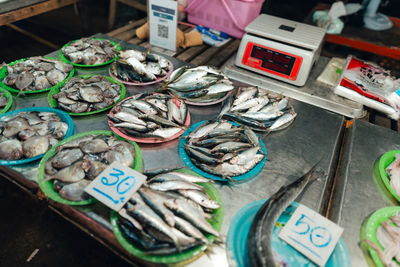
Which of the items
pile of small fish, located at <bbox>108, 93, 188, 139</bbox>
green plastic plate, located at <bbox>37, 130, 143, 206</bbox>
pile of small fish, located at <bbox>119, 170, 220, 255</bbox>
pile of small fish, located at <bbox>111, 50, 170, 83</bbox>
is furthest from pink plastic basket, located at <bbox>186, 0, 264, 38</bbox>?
pile of small fish, located at <bbox>119, 170, 220, 255</bbox>

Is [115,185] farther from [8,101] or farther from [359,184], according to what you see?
[359,184]

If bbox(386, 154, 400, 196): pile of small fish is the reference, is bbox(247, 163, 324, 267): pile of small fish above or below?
below

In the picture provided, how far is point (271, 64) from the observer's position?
8.14 ft

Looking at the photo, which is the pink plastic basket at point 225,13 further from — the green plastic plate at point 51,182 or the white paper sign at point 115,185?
the white paper sign at point 115,185

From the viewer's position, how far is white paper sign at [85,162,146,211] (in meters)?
1.28

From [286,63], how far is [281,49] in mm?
149

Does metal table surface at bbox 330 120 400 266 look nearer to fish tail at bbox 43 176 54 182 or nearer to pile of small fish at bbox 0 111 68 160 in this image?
fish tail at bbox 43 176 54 182

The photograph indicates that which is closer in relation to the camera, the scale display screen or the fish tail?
the fish tail

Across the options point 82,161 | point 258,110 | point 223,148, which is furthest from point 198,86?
point 82,161

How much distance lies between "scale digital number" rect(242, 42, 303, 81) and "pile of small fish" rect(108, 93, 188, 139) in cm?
99

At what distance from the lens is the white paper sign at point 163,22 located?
274 centimetres

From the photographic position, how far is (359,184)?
1689mm

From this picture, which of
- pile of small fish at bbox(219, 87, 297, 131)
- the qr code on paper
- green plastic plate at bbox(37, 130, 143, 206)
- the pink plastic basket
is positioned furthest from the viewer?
the pink plastic basket

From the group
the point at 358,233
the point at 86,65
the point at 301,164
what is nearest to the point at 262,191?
the point at 301,164
